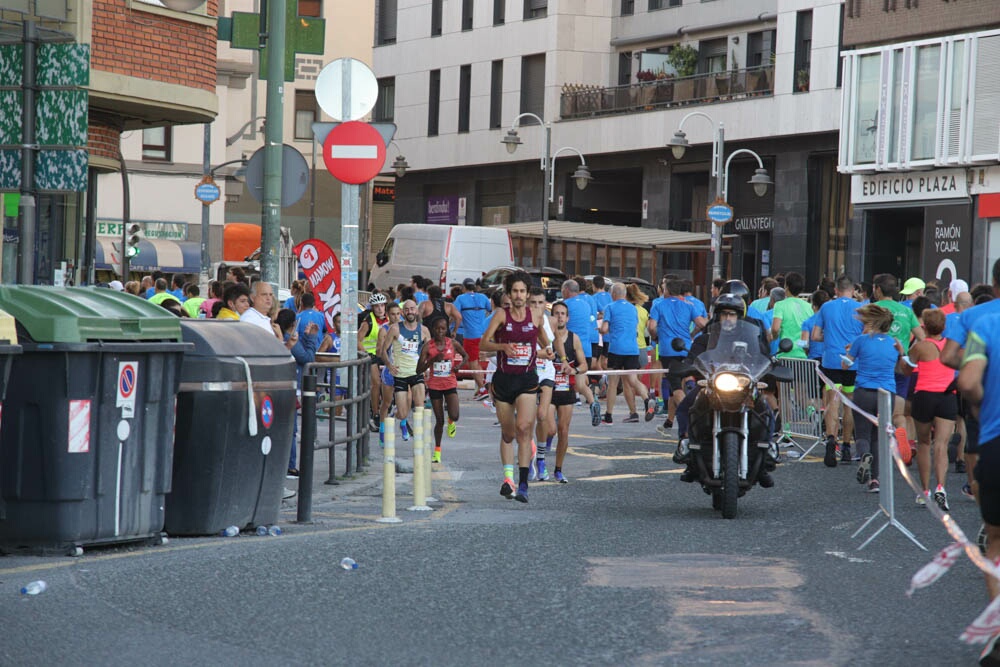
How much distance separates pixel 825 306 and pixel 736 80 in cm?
3106

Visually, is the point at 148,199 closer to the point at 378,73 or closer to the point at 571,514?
the point at 378,73

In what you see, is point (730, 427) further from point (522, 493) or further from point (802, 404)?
point (802, 404)

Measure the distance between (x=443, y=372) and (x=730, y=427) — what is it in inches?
242

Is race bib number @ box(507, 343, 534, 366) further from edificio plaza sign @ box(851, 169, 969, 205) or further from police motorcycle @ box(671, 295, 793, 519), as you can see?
edificio plaza sign @ box(851, 169, 969, 205)

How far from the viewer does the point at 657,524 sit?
1177 cm

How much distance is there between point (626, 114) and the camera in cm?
5094

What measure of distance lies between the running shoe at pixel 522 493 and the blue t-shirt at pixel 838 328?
16.0 ft

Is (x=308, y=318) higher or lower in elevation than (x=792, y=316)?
lower

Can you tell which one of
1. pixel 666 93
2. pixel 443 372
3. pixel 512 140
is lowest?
pixel 443 372

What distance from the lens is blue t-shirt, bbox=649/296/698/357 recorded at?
22.1 m

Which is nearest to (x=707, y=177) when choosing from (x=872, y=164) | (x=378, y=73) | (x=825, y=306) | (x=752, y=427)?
Answer: (x=872, y=164)

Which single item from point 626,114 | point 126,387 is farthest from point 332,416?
point 626,114

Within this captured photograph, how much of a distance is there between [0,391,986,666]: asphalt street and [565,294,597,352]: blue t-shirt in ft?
30.8

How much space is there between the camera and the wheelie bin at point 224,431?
33.9 ft
